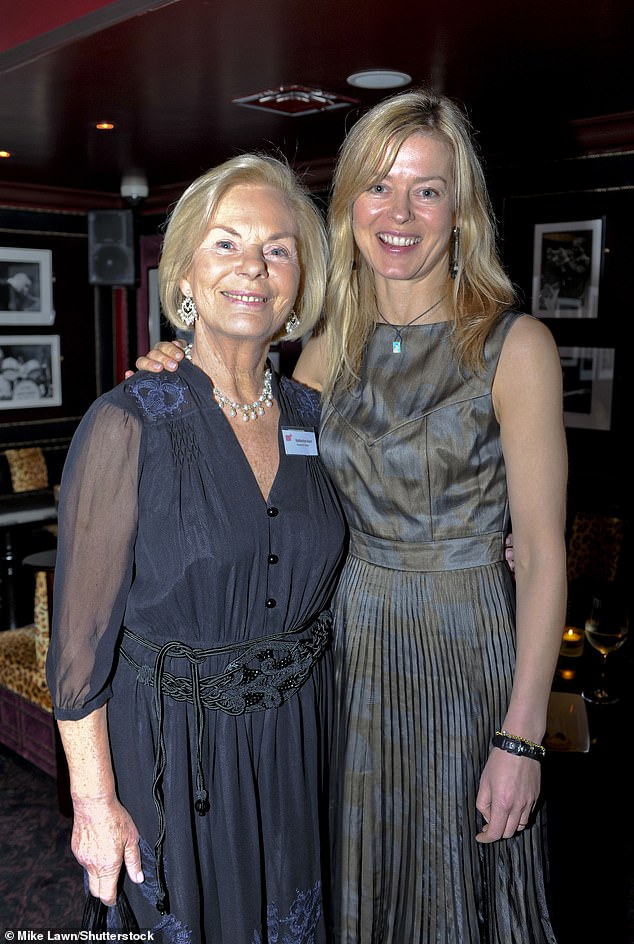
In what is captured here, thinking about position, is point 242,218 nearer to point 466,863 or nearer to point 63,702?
point 63,702

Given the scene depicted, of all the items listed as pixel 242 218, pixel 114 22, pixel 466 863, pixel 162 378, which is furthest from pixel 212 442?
pixel 114 22

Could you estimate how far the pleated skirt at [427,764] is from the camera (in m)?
1.77

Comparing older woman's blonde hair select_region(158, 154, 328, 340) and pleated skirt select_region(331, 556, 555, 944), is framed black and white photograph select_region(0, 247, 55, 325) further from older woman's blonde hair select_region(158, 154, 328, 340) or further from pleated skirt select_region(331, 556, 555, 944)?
pleated skirt select_region(331, 556, 555, 944)

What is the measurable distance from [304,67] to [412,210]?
225 centimetres

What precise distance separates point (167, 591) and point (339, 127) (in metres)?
4.14

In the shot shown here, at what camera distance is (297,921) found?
180 cm

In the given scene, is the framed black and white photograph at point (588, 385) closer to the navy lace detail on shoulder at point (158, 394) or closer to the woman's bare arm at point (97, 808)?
the navy lace detail on shoulder at point (158, 394)

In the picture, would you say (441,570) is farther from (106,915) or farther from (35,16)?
(35,16)

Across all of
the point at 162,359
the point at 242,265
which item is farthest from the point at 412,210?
the point at 162,359

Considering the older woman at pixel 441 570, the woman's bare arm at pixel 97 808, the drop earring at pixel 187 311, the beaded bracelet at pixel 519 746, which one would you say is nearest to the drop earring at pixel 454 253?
the older woman at pixel 441 570

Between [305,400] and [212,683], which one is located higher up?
[305,400]

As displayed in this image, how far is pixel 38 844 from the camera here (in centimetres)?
368

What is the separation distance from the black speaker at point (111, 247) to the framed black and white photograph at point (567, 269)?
400cm

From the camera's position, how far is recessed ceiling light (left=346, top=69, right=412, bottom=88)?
150 inches
